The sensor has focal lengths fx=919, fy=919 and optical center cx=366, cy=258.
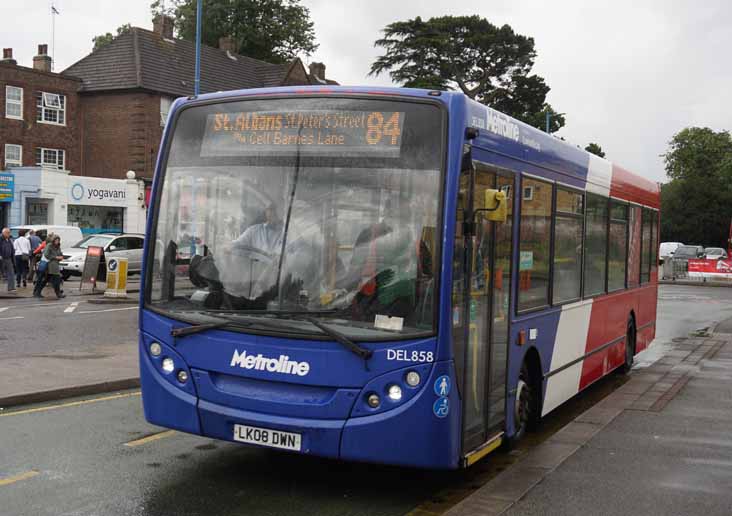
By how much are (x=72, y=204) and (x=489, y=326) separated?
38144 mm

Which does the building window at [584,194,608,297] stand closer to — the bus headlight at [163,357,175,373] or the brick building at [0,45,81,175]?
the bus headlight at [163,357,175,373]

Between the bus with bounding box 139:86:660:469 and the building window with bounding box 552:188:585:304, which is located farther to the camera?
the building window with bounding box 552:188:585:304

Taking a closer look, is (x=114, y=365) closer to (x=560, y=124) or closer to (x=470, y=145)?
(x=470, y=145)

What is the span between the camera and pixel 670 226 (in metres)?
87.6

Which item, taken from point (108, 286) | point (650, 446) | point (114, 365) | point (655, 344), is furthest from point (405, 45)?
point (650, 446)

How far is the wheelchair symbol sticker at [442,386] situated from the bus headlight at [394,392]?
0.78 feet

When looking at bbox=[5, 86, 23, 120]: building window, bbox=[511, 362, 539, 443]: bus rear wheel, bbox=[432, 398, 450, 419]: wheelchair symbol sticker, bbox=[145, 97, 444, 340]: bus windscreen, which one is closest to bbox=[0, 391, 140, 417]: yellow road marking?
bbox=[145, 97, 444, 340]: bus windscreen

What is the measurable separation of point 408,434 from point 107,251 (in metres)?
27.2

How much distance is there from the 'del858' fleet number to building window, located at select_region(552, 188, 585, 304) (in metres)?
3.07

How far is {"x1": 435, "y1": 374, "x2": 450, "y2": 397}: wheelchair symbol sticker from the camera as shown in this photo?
5820 millimetres

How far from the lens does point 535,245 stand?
7922 mm

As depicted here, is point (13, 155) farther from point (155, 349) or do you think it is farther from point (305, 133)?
point (305, 133)

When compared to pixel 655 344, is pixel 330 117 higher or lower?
higher

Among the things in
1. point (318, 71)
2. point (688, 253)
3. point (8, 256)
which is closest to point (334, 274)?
point (8, 256)
